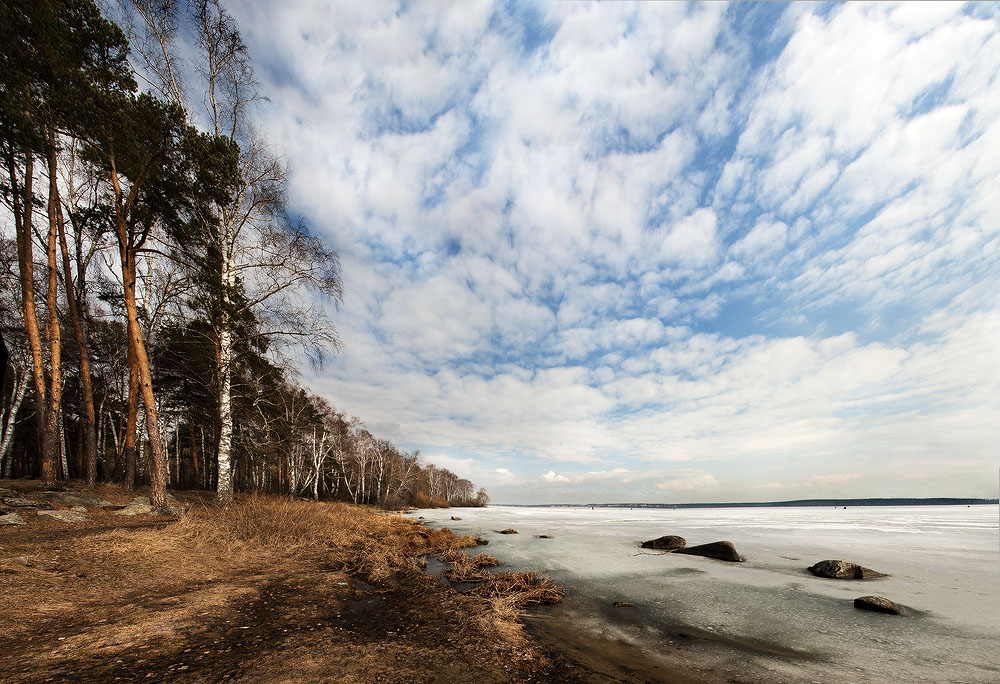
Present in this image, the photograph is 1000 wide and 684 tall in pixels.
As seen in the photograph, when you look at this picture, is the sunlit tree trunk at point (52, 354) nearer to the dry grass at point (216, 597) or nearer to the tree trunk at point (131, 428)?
the tree trunk at point (131, 428)

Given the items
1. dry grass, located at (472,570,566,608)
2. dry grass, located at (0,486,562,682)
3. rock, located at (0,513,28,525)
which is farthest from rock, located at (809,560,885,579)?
rock, located at (0,513,28,525)

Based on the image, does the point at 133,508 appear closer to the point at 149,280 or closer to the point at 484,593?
the point at 149,280

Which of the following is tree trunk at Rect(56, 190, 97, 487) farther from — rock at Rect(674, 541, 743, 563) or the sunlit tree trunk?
rock at Rect(674, 541, 743, 563)

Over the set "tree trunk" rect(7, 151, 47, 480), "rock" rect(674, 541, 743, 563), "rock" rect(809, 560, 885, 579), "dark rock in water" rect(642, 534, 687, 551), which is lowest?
"dark rock in water" rect(642, 534, 687, 551)

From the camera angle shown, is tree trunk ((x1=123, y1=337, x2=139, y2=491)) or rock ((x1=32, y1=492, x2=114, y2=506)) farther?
tree trunk ((x1=123, y1=337, x2=139, y2=491))

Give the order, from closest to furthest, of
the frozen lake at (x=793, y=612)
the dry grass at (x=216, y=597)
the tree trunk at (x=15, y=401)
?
the dry grass at (x=216, y=597) → the frozen lake at (x=793, y=612) → the tree trunk at (x=15, y=401)

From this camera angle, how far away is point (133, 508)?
11.1 m

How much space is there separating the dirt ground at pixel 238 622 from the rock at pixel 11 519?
213mm

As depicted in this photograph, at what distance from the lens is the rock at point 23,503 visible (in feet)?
32.2

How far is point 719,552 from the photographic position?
13.1m

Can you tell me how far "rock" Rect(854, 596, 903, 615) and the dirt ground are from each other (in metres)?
6.06

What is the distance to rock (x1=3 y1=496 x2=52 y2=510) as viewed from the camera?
9.82m

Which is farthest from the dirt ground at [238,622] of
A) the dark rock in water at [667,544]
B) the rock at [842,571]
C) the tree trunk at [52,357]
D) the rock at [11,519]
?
the dark rock in water at [667,544]

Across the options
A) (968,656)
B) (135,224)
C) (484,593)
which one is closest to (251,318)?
(135,224)
